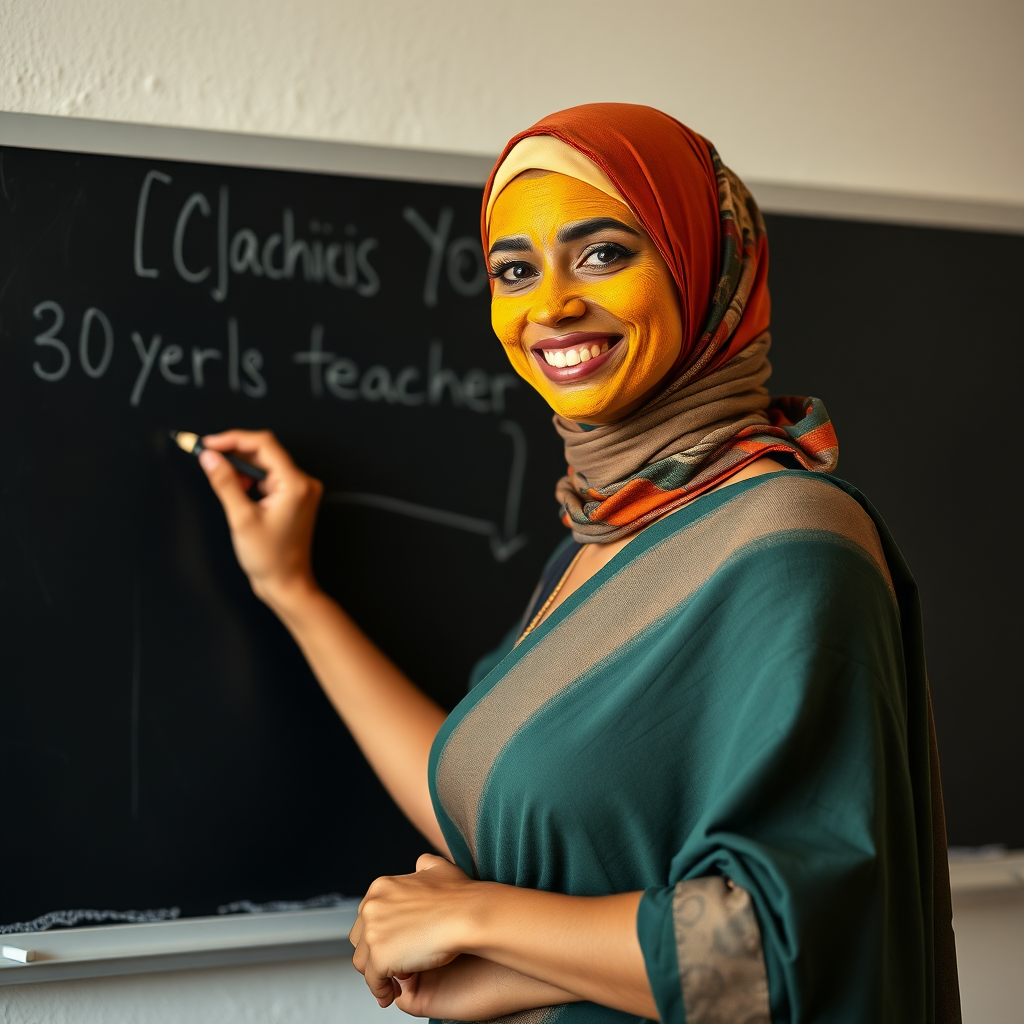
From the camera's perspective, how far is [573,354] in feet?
3.30

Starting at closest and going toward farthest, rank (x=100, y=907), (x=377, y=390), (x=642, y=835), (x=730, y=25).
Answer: (x=642, y=835), (x=100, y=907), (x=377, y=390), (x=730, y=25)

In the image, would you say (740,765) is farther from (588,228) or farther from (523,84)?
(523,84)

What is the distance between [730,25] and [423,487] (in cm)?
86

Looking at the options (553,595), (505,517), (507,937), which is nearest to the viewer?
(507,937)

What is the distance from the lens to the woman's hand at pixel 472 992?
36.3 inches

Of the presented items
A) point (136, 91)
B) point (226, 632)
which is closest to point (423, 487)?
point (226, 632)

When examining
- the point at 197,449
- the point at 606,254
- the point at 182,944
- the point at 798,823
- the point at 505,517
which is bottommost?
the point at 182,944

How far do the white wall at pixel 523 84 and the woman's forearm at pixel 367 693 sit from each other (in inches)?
13.4

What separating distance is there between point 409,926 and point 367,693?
0.41 m

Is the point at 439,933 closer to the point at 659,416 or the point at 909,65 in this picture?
the point at 659,416

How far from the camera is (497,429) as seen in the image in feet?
4.80

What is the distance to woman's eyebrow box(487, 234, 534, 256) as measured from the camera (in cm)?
101

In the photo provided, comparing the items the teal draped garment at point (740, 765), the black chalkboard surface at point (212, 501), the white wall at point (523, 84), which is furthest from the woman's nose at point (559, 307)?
the white wall at point (523, 84)

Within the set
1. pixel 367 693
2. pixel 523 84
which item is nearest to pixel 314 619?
pixel 367 693
